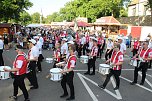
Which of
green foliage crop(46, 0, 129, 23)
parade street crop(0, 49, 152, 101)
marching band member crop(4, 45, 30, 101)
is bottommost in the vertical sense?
parade street crop(0, 49, 152, 101)

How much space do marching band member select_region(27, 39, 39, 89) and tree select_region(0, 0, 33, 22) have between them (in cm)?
3167

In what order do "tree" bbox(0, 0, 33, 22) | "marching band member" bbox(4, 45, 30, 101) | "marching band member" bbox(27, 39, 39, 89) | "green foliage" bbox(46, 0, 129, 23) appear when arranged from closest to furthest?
"marching band member" bbox(4, 45, 30, 101) → "marching band member" bbox(27, 39, 39, 89) → "tree" bbox(0, 0, 33, 22) → "green foliage" bbox(46, 0, 129, 23)

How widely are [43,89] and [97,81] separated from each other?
2.62 m

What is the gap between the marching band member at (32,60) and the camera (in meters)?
9.24

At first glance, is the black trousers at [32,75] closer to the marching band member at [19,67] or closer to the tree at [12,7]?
the marching band member at [19,67]

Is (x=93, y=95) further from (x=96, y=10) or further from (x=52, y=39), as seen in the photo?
(x=96, y=10)

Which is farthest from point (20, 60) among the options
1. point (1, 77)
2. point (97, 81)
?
point (97, 81)

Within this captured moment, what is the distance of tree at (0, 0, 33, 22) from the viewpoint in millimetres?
39375

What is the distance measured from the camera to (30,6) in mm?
44938

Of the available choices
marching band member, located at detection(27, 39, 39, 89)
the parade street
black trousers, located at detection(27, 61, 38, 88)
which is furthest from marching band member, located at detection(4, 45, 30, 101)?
black trousers, located at detection(27, 61, 38, 88)

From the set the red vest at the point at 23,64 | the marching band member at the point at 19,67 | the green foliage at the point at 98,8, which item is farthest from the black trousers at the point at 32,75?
the green foliage at the point at 98,8

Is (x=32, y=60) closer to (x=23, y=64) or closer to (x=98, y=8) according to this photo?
(x=23, y=64)

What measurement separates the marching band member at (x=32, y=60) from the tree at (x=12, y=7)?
31669 mm

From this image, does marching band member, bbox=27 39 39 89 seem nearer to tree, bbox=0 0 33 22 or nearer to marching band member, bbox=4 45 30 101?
marching band member, bbox=4 45 30 101
